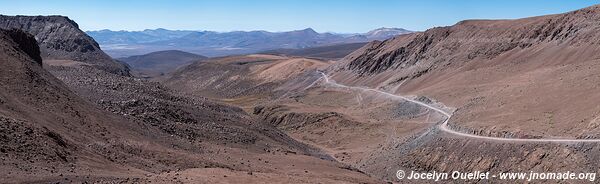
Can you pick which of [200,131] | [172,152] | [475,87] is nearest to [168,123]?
[200,131]

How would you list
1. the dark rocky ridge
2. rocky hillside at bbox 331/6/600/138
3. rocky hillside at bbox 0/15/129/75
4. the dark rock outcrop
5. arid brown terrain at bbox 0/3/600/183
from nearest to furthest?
arid brown terrain at bbox 0/3/600/183
rocky hillside at bbox 331/6/600/138
the dark rocky ridge
the dark rock outcrop
rocky hillside at bbox 0/15/129/75

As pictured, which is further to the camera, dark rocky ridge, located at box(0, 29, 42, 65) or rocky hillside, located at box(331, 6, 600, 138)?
dark rocky ridge, located at box(0, 29, 42, 65)

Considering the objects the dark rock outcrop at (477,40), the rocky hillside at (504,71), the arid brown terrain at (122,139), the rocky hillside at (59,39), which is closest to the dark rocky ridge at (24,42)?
the arid brown terrain at (122,139)

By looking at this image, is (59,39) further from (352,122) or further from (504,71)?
(504,71)

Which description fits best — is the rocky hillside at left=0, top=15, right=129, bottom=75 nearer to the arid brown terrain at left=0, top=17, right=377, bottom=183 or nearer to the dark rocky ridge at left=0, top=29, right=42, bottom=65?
the dark rocky ridge at left=0, top=29, right=42, bottom=65

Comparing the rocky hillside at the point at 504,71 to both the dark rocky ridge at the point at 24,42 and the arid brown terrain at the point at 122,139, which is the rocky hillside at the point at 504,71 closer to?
the arid brown terrain at the point at 122,139

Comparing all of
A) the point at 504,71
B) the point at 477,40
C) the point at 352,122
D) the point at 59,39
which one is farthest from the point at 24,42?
the point at 59,39

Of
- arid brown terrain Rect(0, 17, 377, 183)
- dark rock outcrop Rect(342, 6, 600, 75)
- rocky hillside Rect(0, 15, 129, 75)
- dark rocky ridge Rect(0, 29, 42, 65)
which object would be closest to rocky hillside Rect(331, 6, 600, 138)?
dark rock outcrop Rect(342, 6, 600, 75)
